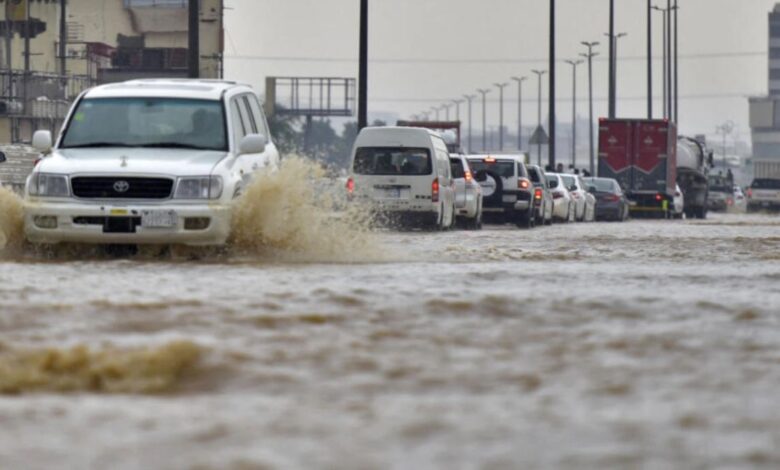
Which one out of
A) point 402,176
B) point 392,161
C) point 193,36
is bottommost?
point 402,176

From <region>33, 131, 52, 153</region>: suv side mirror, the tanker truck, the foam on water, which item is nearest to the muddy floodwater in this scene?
the foam on water

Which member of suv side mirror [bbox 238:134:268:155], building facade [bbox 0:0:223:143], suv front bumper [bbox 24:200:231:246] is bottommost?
suv front bumper [bbox 24:200:231:246]

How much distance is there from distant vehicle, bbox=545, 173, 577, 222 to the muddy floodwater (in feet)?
106

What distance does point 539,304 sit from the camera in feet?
42.8

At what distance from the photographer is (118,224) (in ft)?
60.6

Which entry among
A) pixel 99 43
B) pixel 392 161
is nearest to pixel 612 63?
pixel 99 43

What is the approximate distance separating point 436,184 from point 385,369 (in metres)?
25.0

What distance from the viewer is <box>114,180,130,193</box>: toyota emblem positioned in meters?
18.7

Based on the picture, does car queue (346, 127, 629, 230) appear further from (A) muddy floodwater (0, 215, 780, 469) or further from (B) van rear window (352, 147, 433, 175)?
(A) muddy floodwater (0, 215, 780, 469)

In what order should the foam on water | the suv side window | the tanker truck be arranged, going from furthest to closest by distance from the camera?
1. the tanker truck
2. the suv side window
3. the foam on water

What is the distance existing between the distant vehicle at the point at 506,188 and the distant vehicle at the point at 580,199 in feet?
25.1

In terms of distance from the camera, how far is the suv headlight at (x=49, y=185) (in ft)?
61.4

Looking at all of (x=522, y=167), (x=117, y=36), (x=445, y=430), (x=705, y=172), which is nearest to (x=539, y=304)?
(x=445, y=430)

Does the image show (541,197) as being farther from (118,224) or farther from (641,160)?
(118,224)
